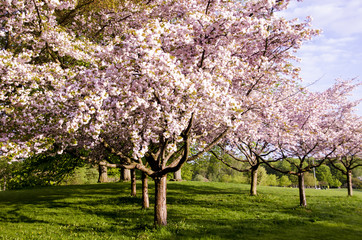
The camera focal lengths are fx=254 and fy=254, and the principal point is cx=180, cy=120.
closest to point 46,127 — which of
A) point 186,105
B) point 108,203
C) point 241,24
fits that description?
point 186,105

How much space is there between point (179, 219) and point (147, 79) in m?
9.20

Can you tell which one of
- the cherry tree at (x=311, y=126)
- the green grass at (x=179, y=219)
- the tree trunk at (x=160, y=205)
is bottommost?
the green grass at (x=179, y=219)

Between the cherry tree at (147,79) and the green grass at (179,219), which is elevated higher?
the cherry tree at (147,79)

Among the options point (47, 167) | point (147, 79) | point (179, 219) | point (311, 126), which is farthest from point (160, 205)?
point (47, 167)

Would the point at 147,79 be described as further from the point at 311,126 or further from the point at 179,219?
the point at 311,126

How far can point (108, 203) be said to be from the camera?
19.3m

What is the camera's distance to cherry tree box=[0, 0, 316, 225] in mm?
8805

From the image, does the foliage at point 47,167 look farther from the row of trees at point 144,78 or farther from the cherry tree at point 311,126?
the cherry tree at point 311,126

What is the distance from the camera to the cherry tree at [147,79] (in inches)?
347

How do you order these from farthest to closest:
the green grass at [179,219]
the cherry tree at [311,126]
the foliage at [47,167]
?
the foliage at [47,167]
the cherry tree at [311,126]
the green grass at [179,219]

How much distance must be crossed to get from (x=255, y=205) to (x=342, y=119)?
14545 millimetres

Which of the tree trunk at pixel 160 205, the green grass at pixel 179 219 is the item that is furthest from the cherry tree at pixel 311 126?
the tree trunk at pixel 160 205

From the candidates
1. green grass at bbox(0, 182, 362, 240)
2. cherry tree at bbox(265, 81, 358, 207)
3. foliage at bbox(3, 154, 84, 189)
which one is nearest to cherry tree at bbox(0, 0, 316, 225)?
green grass at bbox(0, 182, 362, 240)

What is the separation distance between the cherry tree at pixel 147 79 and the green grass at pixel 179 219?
2.25 metres
